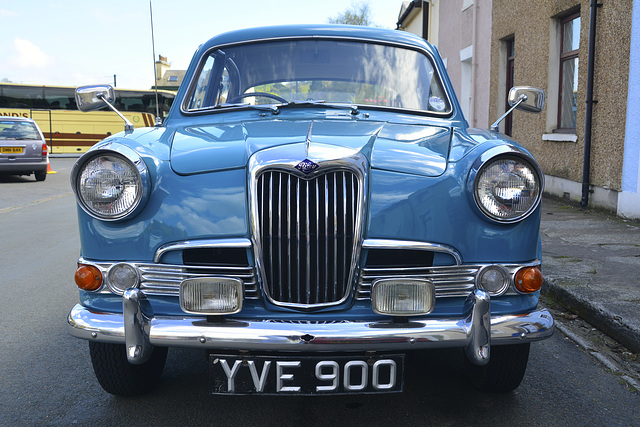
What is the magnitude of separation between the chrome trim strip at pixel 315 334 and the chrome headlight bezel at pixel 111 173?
42 cm

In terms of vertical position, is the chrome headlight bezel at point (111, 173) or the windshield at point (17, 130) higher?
the windshield at point (17, 130)

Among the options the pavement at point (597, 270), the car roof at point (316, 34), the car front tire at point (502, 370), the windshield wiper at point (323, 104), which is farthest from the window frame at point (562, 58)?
the car front tire at point (502, 370)

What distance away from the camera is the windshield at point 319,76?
354 centimetres

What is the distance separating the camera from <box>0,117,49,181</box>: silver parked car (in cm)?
1486

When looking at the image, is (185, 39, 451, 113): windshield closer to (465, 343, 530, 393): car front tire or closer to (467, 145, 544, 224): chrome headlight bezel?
(467, 145, 544, 224): chrome headlight bezel

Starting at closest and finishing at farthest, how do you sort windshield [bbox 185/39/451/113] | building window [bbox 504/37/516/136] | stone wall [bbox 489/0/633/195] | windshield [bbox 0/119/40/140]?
1. windshield [bbox 185/39/451/113]
2. stone wall [bbox 489/0/633/195]
3. building window [bbox 504/37/516/136]
4. windshield [bbox 0/119/40/140]

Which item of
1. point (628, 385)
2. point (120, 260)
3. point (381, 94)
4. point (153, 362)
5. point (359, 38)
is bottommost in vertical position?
point (628, 385)

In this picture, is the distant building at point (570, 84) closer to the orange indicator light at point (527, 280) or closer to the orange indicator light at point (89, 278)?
the orange indicator light at point (527, 280)

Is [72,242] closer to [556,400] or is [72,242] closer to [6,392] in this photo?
[6,392]

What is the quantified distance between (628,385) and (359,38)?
92.6 inches

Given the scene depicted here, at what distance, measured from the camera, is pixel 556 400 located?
2.84 meters

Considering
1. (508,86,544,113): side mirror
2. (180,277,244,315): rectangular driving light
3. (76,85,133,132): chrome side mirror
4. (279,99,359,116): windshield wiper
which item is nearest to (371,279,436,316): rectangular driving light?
(180,277,244,315): rectangular driving light

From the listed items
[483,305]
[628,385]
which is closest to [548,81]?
[628,385]

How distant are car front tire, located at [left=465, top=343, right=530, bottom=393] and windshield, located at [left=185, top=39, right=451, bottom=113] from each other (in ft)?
4.70
